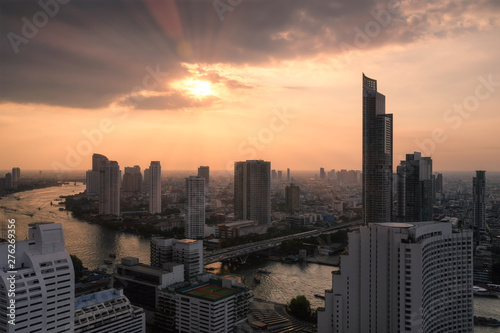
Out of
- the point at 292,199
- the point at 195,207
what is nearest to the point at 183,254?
the point at 195,207

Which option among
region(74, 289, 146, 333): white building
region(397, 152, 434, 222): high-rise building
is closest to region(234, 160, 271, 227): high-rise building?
region(397, 152, 434, 222): high-rise building

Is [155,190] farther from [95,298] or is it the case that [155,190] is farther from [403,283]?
[403,283]

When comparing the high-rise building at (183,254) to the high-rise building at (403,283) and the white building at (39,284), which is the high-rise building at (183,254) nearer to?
the high-rise building at (403,283)

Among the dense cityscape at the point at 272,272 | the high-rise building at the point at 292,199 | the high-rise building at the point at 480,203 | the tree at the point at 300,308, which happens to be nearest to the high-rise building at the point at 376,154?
the dense cityscape at the point at 272,272

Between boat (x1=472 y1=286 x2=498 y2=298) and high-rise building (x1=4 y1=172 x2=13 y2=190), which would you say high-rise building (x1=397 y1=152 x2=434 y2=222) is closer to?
boat (x1=472 y1=286 x2=498 y2=298)

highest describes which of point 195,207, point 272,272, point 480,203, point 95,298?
point 480,203

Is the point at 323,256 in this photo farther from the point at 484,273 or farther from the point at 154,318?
the point at 154,318

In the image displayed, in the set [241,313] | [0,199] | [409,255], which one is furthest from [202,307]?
[0,199]
